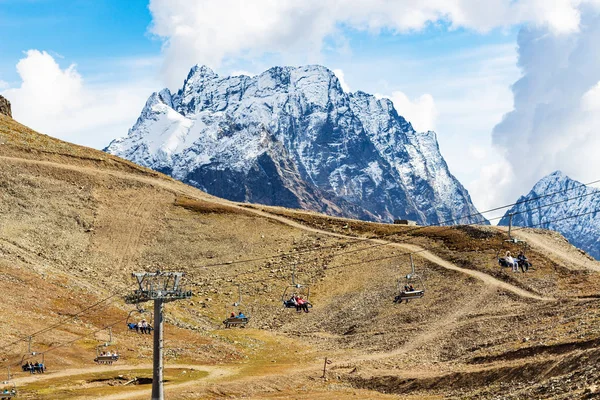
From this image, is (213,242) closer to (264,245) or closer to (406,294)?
(264,245)

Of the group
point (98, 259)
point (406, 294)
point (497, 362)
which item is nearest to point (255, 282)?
point (98, 259)

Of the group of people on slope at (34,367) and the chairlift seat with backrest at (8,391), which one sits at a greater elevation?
the group of people on slope at (34,367)

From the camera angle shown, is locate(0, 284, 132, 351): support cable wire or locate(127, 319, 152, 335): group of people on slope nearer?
locate(0, 284, 132, 351): support cable wire

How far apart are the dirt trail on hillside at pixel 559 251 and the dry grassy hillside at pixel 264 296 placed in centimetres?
50

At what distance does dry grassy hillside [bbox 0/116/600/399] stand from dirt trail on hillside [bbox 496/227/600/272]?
0.50m

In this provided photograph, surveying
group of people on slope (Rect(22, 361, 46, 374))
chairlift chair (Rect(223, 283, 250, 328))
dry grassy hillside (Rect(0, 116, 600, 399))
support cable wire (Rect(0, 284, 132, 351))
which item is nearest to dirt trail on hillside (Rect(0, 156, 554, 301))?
dry grassy hillside (Rect(0, 116, 600, 399))

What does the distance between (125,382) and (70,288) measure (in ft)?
124

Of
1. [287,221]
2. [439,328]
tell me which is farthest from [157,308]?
[287,221]

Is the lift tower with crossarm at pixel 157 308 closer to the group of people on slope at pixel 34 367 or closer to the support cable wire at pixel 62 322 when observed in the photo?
the group of people on slope at pixel 34 367

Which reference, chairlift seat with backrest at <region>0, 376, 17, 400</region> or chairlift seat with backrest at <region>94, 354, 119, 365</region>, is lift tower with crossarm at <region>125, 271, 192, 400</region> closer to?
chairlift seat with backrest at <region>0, 376, 17, 400</region>

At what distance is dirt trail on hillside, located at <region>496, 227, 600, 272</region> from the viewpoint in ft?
410

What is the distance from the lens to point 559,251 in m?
133

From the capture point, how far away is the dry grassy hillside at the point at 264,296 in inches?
3157

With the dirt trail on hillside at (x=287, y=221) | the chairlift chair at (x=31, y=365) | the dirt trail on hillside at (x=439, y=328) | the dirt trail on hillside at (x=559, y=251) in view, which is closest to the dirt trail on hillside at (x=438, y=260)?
the dirt trail on hillside at (x=287, y=221)
